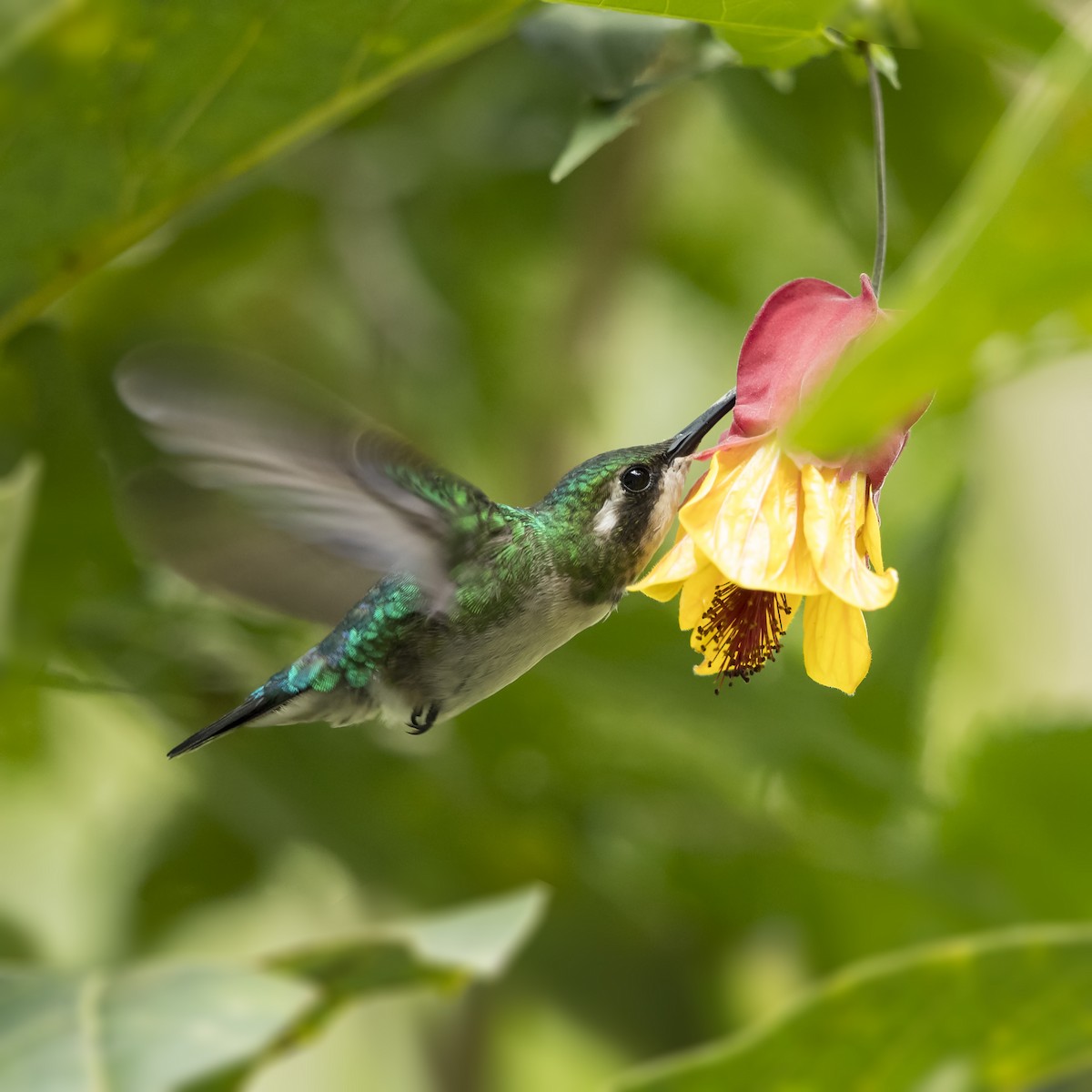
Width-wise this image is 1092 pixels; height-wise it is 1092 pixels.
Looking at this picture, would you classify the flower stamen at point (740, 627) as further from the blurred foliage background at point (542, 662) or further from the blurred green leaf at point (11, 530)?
the blurred green leaf at point (11, 530)

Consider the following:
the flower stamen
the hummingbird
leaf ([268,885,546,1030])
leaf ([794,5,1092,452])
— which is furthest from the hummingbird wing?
leaf ([268,885,546,1030])

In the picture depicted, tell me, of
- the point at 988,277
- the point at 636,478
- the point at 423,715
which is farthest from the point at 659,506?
the point at 988,277

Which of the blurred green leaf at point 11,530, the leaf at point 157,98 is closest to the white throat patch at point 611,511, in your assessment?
the leaf at point 157,98

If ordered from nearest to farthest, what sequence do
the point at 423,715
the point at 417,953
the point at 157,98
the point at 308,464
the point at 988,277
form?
the point at 988,277, the point at 308,464, the point at 423,715, the point at 157,98, the point at 417,953

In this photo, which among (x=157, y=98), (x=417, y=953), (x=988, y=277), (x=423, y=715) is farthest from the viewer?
(x=417, y=953)


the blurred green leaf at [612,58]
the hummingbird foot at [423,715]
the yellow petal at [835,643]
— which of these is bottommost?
the hummingbird foot at [423,715]

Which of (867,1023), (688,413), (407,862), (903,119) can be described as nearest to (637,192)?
(903,119)

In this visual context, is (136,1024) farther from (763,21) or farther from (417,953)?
(763,21)
